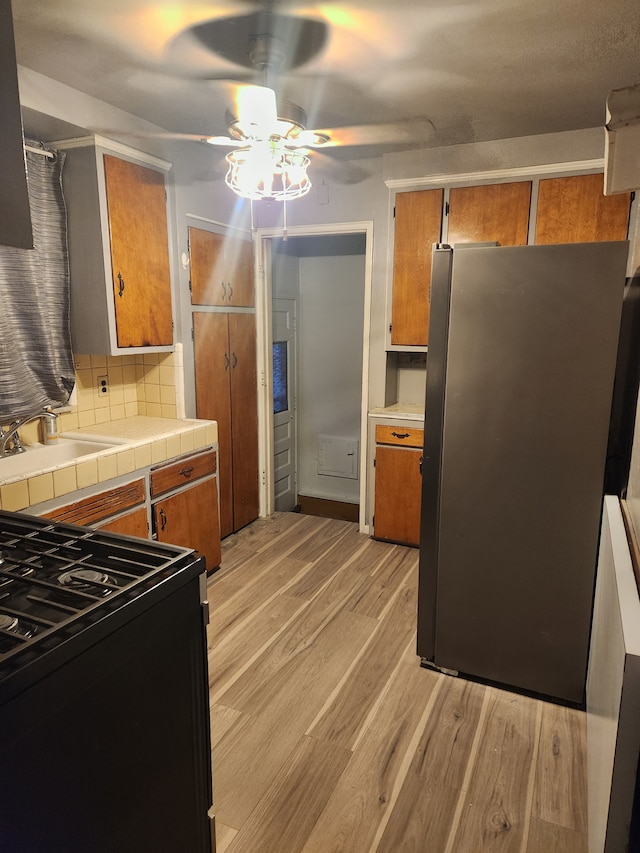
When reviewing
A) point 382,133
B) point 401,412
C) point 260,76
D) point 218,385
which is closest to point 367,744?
point 401,412

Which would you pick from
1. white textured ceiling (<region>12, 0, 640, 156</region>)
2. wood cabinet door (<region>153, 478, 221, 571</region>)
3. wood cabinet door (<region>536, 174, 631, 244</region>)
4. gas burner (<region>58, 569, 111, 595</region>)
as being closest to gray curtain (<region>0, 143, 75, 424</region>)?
white textured ceiling (<region>12, 0, 640, 156</region>)

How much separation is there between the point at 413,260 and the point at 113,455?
2214mm

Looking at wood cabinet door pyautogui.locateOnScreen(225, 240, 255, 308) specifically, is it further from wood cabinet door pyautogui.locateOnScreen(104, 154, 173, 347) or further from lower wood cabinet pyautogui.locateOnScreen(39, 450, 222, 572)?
lower wood cabinet pyautogui.locateOnScreen(39, 450, 222, 572)

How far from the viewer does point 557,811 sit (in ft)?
5.68

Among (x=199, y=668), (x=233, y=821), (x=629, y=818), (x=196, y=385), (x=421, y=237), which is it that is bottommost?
(x=233, y=821)

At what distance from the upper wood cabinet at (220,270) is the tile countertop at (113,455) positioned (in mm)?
835

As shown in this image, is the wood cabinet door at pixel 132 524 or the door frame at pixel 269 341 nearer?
the wood cabinet door at pixel 132 524

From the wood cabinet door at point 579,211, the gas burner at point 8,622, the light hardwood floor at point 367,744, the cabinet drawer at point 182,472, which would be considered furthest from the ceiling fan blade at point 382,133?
the light hardwood floor at point 367,744

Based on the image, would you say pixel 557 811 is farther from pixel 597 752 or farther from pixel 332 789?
pixel 332 789

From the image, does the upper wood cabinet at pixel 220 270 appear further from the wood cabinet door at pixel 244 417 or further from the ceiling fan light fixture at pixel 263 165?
the ceiling fan light fixture at pixel 263 165

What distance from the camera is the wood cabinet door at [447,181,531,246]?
126 inches

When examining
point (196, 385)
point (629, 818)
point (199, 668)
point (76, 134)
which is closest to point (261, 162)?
point (76, 134)

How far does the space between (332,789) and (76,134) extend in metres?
2.96

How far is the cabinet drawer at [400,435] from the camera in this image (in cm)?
353
